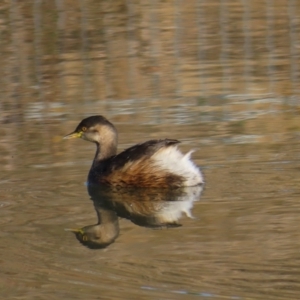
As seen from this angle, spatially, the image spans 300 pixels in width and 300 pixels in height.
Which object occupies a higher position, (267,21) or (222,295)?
(222,295)

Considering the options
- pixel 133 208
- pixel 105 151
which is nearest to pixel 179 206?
pixel 133 208

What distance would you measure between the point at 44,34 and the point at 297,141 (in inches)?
256

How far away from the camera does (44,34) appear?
49.1ft

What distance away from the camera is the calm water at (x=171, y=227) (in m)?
5.80

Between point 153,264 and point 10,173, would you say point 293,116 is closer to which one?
point 10,173

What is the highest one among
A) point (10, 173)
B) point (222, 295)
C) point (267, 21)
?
point (222, 295)

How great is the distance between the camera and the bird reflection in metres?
7.00

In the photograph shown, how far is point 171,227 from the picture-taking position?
700 centimetres

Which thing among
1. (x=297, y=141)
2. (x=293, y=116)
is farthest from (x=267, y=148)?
(x=293, y=116)

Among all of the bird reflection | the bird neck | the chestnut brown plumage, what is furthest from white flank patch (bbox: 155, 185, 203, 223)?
the bird neck

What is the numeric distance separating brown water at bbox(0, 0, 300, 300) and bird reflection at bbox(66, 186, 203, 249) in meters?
0.02

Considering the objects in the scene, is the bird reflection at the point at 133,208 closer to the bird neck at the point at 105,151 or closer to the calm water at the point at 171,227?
the calm water at the point at 171,227

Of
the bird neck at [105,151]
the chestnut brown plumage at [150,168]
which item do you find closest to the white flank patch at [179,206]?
the chestnut brown plumage at [150,168]

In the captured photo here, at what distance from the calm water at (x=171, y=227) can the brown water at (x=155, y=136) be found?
0.01m
